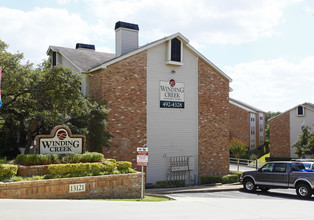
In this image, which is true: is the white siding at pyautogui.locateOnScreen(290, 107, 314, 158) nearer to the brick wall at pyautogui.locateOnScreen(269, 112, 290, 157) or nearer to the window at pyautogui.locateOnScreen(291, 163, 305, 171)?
the brick wall at pyautogui.locateOnScreen(269, 112, 290, 157)

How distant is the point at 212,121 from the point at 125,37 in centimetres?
945

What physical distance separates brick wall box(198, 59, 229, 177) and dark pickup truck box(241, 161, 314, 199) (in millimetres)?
6319

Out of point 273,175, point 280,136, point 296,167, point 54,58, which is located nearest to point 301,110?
point 280,136

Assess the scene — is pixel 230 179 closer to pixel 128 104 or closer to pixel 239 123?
pixel 128 104

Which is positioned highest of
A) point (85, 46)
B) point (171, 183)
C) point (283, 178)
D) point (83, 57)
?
point (85, 46)

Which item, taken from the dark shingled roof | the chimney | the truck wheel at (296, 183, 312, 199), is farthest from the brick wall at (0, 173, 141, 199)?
the chimney

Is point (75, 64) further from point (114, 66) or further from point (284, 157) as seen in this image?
point (284, 157)

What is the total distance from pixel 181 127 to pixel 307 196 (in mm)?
10331

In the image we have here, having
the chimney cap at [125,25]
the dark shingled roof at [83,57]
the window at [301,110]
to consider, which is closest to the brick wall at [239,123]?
the window at [301,110]

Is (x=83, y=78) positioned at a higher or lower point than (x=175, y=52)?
lower

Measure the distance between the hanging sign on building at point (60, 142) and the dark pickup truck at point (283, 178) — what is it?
10.3 m

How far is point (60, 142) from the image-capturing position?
14289 millimetres

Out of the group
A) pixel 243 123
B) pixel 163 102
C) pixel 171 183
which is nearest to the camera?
pixel 171 183

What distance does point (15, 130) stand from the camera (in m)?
28.8
